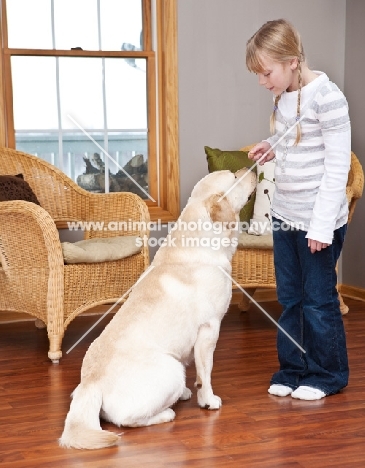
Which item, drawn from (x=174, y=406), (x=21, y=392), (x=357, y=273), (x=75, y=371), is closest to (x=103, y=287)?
(x=75, y=371)

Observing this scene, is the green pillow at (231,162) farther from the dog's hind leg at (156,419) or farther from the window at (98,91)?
the dog's hind leg at (156,419)

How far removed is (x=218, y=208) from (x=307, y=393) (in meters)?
0.81

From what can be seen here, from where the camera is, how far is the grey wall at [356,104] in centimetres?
483

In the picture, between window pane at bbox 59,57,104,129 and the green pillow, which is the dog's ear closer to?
the green pillow

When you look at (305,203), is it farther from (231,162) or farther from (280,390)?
(231,162)

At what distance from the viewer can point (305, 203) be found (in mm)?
2680

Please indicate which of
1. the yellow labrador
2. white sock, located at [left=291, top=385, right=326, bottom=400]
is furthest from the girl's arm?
white sock, located at [left=291, top=385, right=326, bottom=400]

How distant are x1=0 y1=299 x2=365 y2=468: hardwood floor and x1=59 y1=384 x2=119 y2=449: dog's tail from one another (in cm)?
5

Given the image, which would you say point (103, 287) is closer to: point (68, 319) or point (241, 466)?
point (68, 319)

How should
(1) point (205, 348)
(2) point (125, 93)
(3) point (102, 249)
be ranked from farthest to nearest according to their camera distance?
(2) point (125, 93) < (3) point (102, 249) < (1) point (205, 348)

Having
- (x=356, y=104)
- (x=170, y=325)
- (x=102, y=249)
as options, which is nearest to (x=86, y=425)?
(x=170, y=325)

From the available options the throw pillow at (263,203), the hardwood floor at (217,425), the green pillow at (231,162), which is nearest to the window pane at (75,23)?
the green pillow at (231,162)

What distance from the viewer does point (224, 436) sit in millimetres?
2412

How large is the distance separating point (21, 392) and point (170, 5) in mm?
2665
